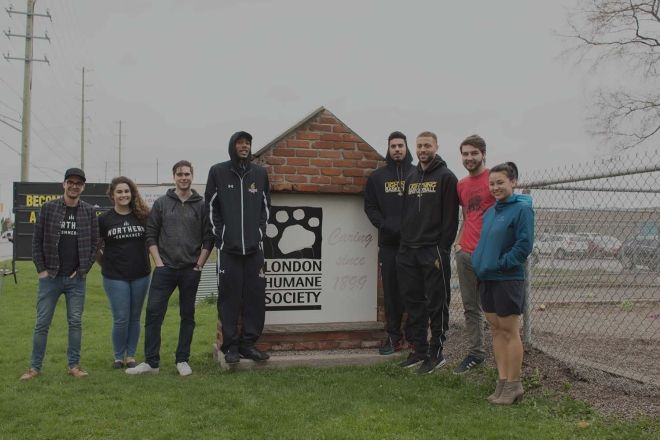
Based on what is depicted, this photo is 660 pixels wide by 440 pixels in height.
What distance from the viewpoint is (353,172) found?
244 inches

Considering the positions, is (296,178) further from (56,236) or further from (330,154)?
(56,236)

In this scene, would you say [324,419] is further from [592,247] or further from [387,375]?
[592,247]

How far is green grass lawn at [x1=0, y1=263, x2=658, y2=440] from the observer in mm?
3924

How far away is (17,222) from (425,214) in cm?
1058

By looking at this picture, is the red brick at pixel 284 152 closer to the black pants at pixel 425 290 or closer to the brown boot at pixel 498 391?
the black pants at pixel 425 290

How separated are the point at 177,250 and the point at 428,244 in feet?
7.35

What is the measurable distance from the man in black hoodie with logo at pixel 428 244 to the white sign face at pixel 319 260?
0.88 meters

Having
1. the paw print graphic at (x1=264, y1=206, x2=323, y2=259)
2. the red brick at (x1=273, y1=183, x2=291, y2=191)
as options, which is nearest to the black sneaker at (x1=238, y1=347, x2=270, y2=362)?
the paw print graphic at (x1=264, y1=206, x2=323, y2=259)

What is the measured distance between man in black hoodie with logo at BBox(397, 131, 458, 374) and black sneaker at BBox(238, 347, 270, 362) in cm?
141

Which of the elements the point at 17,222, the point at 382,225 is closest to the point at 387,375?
the point at 382,225

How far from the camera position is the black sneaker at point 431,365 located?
541cm

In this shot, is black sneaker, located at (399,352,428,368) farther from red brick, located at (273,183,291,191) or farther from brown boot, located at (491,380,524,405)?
red brick, located at (273,183,291,191)

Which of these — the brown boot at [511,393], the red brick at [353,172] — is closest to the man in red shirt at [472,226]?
the brown boot at [511,393]

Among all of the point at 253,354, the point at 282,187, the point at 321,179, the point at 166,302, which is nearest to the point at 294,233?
the point at 282,187
